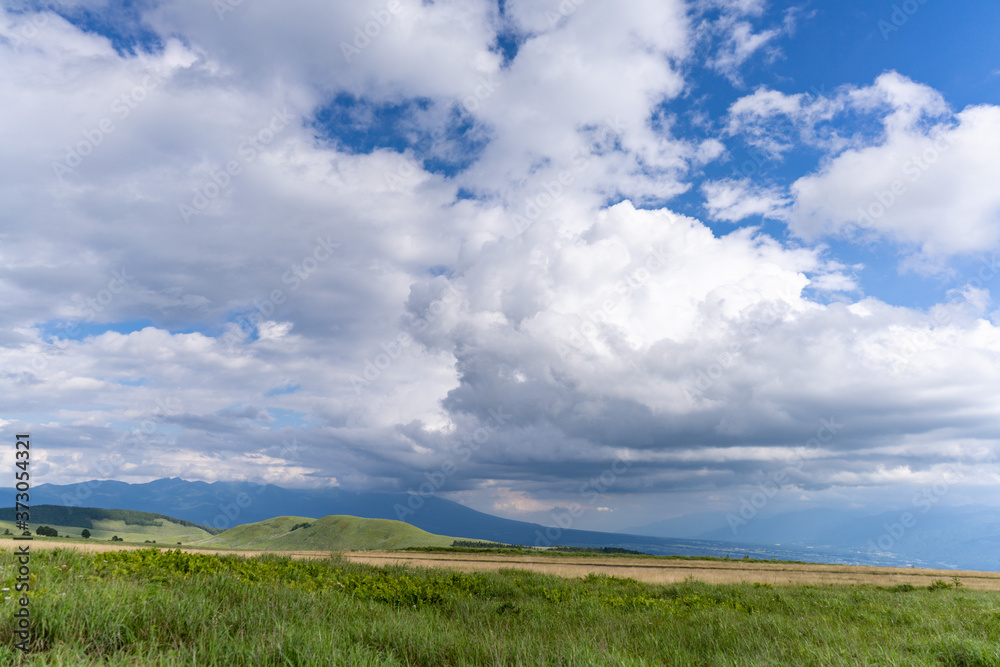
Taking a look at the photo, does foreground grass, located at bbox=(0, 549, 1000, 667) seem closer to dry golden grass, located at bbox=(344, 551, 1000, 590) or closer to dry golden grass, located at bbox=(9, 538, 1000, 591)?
dry golden grass, located at bbox=(9, 538, 1000, 591)

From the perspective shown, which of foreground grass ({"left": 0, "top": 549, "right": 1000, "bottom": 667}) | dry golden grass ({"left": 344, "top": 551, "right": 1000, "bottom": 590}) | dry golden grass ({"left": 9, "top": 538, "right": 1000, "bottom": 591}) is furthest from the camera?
dry golden grass ({"left": 344, "top": 551, "right": 1000, "bottom": 590})

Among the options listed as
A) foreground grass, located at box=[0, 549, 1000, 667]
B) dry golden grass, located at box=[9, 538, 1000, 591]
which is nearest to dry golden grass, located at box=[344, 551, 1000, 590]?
dry golden grass, located at box=[9, 538, 1000, 591]

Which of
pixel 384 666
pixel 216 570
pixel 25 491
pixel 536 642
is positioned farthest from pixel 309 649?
pixel 216 570

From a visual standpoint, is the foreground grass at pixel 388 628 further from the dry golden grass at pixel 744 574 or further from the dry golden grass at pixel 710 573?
the dry golden grass at pixel 744 574

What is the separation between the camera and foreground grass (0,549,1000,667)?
6488 millimetres

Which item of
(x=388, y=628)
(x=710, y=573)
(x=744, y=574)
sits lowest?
(x=710, y=573)

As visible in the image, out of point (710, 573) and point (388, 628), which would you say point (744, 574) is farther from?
point (388, 628)

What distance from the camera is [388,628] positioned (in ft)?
28.8

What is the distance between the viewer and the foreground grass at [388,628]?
21.3ft

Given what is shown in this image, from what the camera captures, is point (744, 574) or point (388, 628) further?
point (744, 574)

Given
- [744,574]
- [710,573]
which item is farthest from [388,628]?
[744,574]

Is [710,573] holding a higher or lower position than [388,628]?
lower

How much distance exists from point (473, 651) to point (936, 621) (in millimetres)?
13253

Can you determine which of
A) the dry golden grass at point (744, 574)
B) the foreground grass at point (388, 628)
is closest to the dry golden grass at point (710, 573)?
the dry golden grass at point (744, 574)
